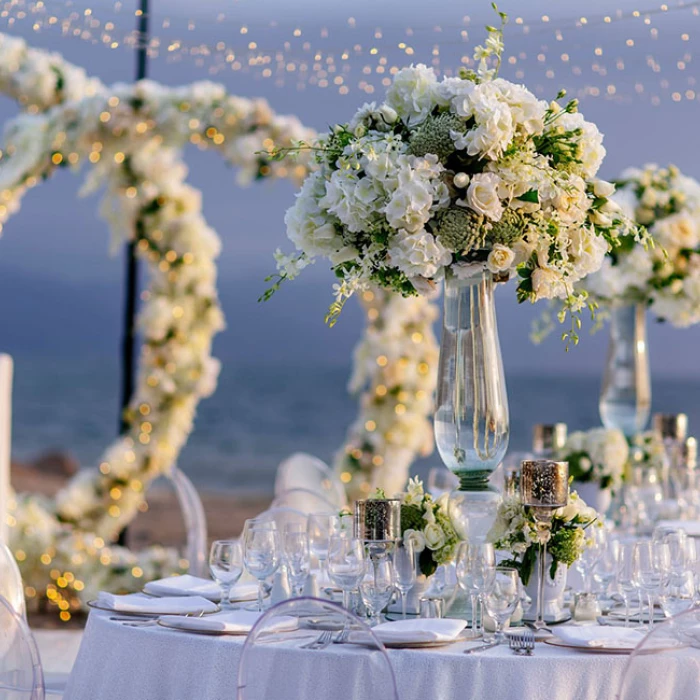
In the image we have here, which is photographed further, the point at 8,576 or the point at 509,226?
the point at 8,576

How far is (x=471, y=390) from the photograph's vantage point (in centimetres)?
323

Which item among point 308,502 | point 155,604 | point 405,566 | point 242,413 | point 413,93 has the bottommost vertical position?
point 155,604

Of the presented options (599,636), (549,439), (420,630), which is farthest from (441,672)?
(549,439)

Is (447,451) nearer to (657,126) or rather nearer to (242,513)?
(657,126)

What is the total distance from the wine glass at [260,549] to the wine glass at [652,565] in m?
0.84

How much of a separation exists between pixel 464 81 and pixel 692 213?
2965mm

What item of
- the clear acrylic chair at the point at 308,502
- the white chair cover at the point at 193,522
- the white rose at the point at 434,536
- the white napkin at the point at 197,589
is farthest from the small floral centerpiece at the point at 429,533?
the white chair cover at the point at 193,522

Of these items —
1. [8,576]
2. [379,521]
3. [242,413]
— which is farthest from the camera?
[242,413]

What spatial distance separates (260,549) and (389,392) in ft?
13.5

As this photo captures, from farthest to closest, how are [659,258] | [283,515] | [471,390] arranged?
[659,258]
[283,515]
[471,390]

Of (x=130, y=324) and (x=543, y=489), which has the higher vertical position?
(x=130, y=324)

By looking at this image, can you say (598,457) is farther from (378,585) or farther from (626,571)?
(378,585)

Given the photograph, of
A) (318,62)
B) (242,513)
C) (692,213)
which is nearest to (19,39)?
(318,62)

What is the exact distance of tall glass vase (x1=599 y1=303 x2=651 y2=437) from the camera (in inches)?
225
